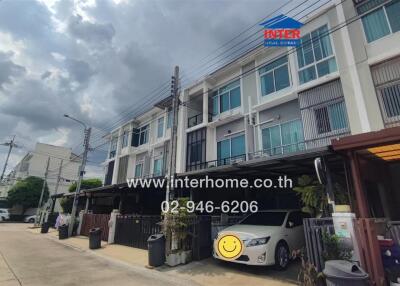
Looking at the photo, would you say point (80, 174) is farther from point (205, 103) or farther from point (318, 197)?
point (318, 197)

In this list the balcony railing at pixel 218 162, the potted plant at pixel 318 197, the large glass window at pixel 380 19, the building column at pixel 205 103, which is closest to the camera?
the potted plant at pixel 318 197

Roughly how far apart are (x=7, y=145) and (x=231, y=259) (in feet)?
149

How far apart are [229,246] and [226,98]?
38.6ft

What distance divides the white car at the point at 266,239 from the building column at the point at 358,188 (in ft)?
7.56

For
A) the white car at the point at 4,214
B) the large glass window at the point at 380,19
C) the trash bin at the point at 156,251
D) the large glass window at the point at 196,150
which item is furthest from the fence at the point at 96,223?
the white car at the point at 4,214

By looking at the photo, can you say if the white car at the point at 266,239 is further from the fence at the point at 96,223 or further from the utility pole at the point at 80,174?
the utility pole at the point at 80,174

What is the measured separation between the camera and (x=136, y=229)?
1089cm

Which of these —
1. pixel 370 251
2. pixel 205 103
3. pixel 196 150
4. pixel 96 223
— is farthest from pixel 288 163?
pixel 96 223

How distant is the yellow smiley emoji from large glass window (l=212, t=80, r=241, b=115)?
34.3ft

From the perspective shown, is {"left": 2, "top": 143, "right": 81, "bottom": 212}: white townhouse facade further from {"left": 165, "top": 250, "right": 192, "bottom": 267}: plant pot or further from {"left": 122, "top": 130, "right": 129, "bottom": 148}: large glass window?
{"left": 165, "top": 250, "right": 192, "bottom": 267}: plant pot

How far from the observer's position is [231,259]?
684 cm

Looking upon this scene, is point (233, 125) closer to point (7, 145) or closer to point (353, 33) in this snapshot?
point (353, 33)

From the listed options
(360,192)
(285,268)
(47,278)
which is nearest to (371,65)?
(360,192)

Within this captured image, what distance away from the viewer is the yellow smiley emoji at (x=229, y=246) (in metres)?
6.71
